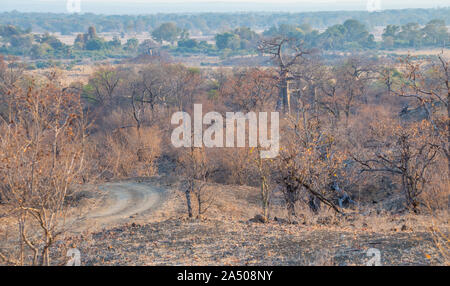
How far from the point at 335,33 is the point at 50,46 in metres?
55.4

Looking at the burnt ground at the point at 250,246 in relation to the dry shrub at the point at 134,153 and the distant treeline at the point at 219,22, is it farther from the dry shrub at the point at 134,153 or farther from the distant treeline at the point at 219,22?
the distant treeline at the point at 219,22

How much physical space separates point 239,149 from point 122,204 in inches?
328

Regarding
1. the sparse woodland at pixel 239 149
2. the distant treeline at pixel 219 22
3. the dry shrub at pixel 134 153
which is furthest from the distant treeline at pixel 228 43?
the dry shrub at pixel 134 153

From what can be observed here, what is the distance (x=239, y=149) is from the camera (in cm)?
2642

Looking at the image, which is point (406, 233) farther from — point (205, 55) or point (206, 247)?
point (205, 55)

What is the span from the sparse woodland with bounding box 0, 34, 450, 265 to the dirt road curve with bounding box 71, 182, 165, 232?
1.11 m

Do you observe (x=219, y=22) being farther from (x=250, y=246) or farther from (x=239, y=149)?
(x=250, y=246)

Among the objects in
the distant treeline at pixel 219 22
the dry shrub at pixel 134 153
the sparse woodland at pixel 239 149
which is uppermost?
the distant treeline at pixel 219 22

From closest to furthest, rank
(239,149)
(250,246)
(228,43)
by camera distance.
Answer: (250,246) < (239,149) < (228,43)

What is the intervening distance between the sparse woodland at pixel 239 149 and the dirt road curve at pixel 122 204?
3.64 ft

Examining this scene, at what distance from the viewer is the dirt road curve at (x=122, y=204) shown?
56.4 ft

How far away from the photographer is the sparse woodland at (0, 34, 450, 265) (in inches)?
367

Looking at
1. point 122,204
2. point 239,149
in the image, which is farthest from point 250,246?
point 239,149

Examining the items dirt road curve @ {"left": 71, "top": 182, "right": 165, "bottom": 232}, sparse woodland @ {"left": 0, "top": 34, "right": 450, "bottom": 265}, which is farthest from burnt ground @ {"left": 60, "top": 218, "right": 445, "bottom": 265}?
dirt road curve @ {"left": 71, "top": 182, "right": 165, "bottom": 232}
